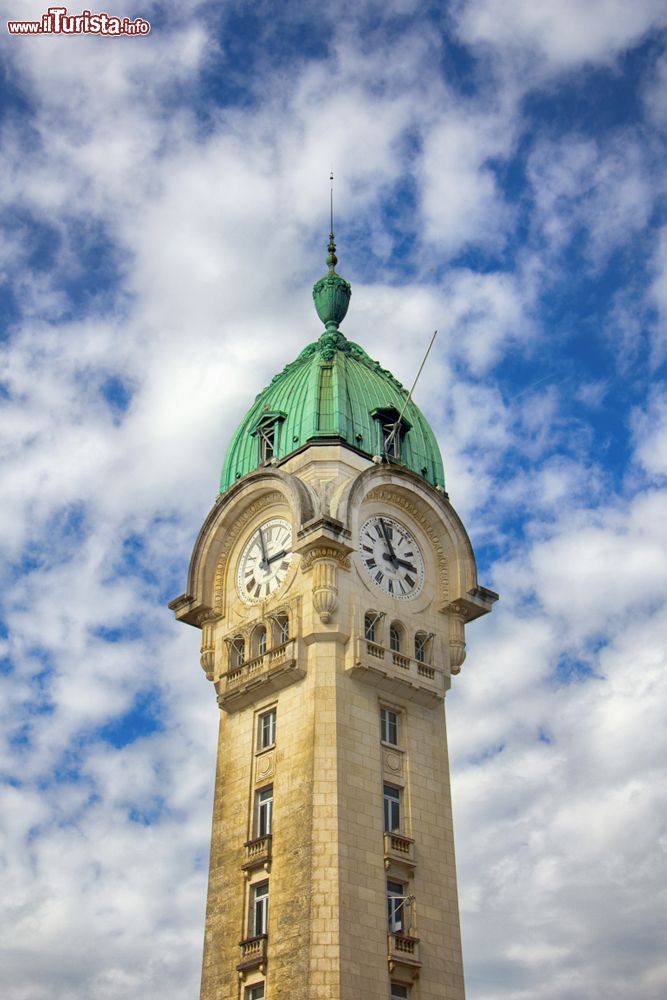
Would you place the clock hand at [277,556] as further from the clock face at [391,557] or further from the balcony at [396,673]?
the balcony at [396,673]

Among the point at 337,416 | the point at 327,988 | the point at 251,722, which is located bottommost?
the point at 327,988

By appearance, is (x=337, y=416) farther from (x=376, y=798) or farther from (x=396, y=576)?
(x=376, y=798)

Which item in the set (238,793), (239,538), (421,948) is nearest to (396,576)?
(239,538)

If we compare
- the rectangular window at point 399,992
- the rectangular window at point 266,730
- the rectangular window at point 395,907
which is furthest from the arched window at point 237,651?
the rectangular window at point 399,992

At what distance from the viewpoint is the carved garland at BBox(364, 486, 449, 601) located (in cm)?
5731

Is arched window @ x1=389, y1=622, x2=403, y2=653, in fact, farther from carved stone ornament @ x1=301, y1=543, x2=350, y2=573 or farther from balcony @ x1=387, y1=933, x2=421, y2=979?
balcony @ x1=387, y1=933, x2=421, y2=979

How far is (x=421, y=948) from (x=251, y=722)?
1133 cm

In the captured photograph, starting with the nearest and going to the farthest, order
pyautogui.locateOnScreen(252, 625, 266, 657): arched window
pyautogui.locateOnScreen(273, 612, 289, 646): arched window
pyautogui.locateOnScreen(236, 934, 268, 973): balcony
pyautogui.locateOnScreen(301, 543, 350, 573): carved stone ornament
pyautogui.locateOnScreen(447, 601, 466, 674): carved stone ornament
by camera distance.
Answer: pyautogui.locateOnScreen(236, 934, 268, 973): balcony < pyautogui.locateOnScreen(301, 543, 350, 573): carved stone ornament < pyautogui.locateOnScreen(273, 612, 289, 646): arched window < pyautogui.locateOnScreen(252, 625, 266, 657): arched window < pyautogui.locateOnScreen(447, 601, 466, 674): carved stone ornament

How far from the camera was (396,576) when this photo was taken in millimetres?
56250

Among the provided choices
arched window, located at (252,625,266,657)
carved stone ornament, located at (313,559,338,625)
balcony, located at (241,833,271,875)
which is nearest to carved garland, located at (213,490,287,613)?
arched window, located at (252,625,266,657)

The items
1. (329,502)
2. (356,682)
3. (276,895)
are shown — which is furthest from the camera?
(329,502)

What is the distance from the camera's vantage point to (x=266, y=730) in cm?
5322

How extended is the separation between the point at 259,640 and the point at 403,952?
47.1ft

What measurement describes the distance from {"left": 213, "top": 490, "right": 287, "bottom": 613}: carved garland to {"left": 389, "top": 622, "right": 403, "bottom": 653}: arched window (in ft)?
25.1
